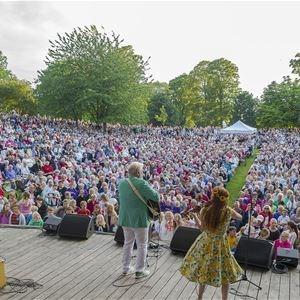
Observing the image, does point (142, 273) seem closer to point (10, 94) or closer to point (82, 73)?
point (82, 73)

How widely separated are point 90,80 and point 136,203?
28409 millimetres

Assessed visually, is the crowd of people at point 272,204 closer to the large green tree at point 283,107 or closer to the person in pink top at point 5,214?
the person in pink top at point 5,214

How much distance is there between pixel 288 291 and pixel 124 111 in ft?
94.9

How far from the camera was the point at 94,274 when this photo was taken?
17.6 feet

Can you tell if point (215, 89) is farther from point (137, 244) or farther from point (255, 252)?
point (137, 244)

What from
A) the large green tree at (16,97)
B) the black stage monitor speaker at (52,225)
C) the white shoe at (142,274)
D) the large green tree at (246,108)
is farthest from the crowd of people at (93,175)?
the large green tree at (246,108)

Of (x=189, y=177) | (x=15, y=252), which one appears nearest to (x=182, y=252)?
(x=15, y=252)

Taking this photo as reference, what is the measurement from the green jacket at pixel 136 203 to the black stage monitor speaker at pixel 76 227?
2.03 m

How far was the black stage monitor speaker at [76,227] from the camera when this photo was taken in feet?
22.3

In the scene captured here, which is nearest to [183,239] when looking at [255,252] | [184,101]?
[255,252]

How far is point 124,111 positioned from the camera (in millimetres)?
33312

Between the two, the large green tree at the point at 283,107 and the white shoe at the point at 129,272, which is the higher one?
the large green tree at the point at 283,107

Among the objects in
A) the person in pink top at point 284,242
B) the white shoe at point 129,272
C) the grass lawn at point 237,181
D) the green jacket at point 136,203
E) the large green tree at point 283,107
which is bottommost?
the grass lawn at point 237,181

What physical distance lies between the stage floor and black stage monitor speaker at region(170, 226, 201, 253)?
0.42 feet
